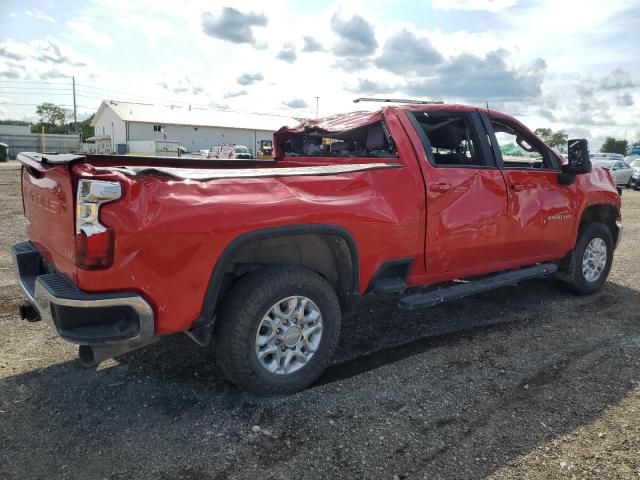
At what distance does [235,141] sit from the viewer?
6712 cm

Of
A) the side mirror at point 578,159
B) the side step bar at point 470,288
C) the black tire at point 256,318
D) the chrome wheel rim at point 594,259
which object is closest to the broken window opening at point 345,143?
the side step bar at point 470,288

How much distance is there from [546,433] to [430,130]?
8.27ft

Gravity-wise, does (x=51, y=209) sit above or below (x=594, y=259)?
above

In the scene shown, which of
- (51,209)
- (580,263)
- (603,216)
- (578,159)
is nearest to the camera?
(51,209)

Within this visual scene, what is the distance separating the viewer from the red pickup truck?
8.78 feet

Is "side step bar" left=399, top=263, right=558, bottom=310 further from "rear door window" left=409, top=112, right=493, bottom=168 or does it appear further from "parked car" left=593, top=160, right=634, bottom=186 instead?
"parked car" left=593, top=160, right=634, bottom=186

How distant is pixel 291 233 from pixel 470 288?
77.6 inches

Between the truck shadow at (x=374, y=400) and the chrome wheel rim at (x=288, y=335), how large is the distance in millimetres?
245

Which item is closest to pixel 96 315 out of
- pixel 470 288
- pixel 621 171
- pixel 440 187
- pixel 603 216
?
pixel 440 187

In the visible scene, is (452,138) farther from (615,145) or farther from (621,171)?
(615,145)

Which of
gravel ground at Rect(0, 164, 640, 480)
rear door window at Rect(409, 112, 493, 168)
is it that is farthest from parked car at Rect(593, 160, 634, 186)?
rear door window at Rect(409, 112, 493, 168)

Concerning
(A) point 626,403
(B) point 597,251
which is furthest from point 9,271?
(B) point 597,251

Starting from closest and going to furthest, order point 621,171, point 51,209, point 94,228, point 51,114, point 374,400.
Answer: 1. point 94,228
2. point 51,209
3. point 374,400
4. point 621,171
5. point 51,114

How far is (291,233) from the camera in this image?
3.14 meters
